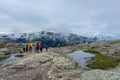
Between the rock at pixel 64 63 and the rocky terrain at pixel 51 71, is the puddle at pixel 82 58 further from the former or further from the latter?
the rocky terrain at pixel 51 71

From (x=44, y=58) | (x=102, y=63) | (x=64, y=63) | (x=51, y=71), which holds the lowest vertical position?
(x=51, y=71)

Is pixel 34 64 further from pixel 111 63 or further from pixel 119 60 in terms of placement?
pixel 119 60

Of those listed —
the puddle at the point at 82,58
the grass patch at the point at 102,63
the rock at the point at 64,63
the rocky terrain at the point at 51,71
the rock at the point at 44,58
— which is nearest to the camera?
the rocky terrain at the point at 51,71

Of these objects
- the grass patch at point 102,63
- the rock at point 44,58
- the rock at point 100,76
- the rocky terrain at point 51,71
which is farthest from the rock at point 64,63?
the rock at point 100,76

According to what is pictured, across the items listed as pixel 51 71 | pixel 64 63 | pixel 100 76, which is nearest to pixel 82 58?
pixel 64 63

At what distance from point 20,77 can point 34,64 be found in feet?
21.4

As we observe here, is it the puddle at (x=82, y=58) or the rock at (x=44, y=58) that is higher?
the rock at (x=44, y=58)

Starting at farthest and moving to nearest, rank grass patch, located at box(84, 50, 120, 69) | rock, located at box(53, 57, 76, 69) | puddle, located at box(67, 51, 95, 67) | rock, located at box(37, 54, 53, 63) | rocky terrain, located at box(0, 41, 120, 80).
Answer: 1. puddle, located at box(67, 51, 95, 67)
2. rock, located at box(37, 54, 53, 63)
3. grass patch, located at box(84, 50, 120, 69)
4. rock, located at box(53, 57, 76, 69)
5. rocky terrain, located at box(0, 41, 120, 80)

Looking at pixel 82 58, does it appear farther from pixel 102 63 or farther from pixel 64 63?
pixel 64 63

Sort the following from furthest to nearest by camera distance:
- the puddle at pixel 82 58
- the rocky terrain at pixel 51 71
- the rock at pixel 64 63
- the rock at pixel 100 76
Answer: the puddle at pixel 82 58 < the rock at pixel 64 63 < the rocky terrain at pixel 51 71 < the rock at pixel 100 76

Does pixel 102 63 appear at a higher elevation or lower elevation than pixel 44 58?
lower

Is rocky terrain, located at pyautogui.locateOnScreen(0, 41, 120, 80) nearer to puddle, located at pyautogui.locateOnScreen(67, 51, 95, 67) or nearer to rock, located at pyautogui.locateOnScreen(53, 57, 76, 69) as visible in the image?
rock, located at pyautogui.locateOnScreen(53, 57, 76, 69)

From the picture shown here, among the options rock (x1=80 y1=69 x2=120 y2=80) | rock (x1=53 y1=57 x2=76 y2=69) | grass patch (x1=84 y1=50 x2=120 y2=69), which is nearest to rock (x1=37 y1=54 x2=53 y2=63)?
rock (x1=53 y1=57 x2=76 y2=69)

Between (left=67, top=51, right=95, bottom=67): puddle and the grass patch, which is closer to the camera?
the grass patch
